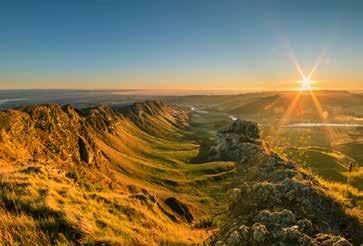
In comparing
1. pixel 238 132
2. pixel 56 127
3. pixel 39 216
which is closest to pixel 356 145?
pixel 238 132

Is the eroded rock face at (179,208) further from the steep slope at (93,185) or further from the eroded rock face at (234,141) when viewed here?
the eroded rock face at (234,141)

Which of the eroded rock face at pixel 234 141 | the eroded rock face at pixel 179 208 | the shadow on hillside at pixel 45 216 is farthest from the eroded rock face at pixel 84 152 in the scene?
the eroded rock face at pixel 234 141

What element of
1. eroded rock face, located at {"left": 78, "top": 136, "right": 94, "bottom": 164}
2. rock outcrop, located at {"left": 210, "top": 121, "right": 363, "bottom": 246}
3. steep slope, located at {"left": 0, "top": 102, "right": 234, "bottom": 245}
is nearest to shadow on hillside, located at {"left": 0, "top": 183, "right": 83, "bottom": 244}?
steep slope, located at {"left": 0, "top": 102, "right": 234, "bottom": 245}

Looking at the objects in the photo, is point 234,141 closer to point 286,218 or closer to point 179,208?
point 179,208

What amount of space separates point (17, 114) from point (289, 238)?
48163 mm

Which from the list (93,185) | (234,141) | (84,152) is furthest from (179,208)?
(234,141)

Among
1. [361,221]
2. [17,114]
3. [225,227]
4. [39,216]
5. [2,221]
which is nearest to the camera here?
[2,221]

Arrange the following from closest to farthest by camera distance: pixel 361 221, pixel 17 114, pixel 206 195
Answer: pixel 361 221
pixel 17 114
pixel 206 195

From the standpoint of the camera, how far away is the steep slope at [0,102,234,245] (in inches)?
554

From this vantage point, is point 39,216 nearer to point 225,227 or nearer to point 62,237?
point 62,237

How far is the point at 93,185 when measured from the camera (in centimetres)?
2805

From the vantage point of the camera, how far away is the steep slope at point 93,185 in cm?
1408

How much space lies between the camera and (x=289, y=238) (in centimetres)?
1242

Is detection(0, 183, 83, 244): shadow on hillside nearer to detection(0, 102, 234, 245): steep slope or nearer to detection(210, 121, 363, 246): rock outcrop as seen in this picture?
detection(0, 102, 234, 245): steep slope
